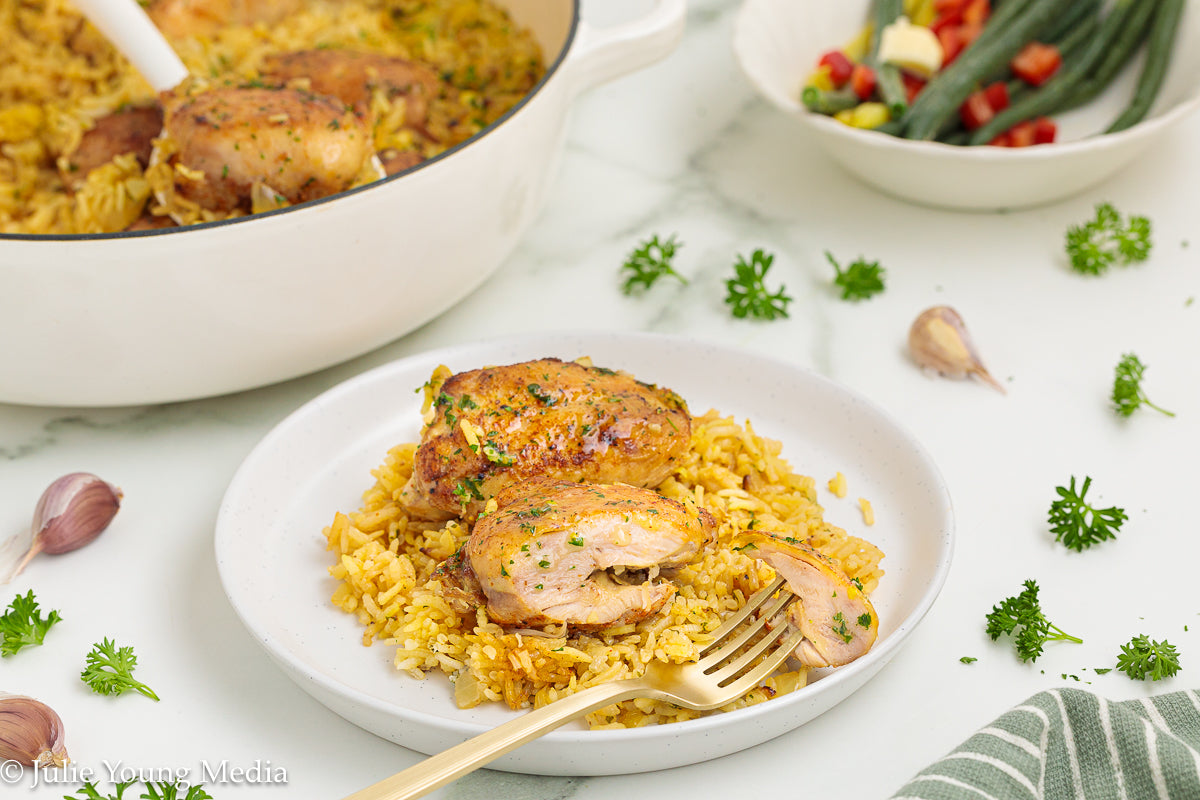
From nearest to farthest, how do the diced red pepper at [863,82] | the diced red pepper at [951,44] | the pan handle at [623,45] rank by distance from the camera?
the pan handle at [623,45] < the diced red pepper at [863,82] < the diced red pepper at [951,44]

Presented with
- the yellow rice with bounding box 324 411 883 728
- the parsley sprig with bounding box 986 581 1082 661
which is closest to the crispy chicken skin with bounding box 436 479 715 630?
the yellow rice with bounding box 324 411 883 728

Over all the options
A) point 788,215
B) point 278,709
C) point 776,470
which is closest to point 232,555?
point 278,709

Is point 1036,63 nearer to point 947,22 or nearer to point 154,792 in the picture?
point 947,22

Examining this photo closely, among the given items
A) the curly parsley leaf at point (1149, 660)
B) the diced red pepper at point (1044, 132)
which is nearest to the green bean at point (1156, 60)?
the diced red pepper at point (1044, 132)

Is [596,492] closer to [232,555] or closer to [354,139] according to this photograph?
[232,555]

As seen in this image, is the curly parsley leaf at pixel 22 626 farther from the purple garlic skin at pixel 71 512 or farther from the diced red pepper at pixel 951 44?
the diced red pepper at pixel 951 44

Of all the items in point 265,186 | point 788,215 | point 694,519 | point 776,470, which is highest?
point 265,186
